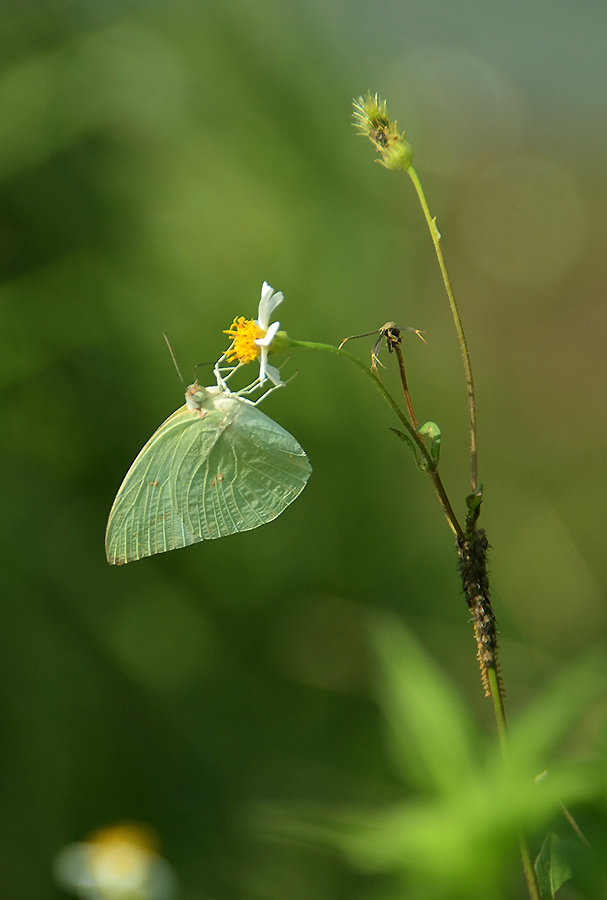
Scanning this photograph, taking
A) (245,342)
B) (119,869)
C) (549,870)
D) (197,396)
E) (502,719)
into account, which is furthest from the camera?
(119,869)

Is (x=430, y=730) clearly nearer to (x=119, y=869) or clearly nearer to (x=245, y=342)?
(x=245, y=342)

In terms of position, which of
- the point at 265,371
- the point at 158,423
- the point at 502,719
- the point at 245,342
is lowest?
the point at 502,719

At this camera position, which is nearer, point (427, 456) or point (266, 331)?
point (427, 456)

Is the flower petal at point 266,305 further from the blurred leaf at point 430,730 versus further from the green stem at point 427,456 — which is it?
the blurred leaf at point 430,730

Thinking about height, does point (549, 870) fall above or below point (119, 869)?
below

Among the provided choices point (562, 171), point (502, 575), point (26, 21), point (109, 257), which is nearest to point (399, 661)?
point (109, 257)

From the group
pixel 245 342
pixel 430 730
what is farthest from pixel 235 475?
pixel 430 730

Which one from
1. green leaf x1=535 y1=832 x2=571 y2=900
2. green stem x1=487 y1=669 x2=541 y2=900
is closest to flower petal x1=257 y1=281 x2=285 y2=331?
green stem x1=487 y1=669 x2=541 y2=900

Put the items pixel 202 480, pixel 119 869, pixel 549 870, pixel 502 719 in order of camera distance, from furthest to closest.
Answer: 1. pixel 119 869
2. pixel 202 480
3. pixel 549 870
4. pixel 502 719
